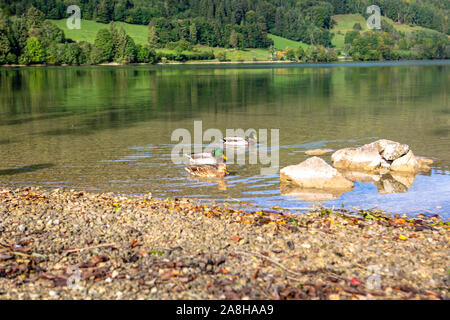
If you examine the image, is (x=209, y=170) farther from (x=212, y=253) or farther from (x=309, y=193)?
(x=212, y=253)

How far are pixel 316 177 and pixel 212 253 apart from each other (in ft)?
28.9

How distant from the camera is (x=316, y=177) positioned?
1859cm

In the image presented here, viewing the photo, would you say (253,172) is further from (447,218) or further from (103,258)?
(103,258)

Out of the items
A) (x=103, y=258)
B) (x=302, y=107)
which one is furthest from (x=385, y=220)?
(x=302, y=107)

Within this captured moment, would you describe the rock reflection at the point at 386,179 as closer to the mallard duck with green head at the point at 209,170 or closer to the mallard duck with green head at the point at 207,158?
the mallard duck with green head at the point at 209,170

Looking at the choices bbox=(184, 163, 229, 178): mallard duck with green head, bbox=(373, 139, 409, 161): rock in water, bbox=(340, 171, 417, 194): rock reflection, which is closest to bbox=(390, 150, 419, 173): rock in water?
bbox=(373, 139, 409, 161): rock in water

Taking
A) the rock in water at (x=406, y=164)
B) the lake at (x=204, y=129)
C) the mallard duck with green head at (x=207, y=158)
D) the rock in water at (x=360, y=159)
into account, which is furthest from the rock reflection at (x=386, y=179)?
the mallard duck with green head at (x=207, y=158)

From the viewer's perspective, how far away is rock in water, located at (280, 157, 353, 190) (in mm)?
18453

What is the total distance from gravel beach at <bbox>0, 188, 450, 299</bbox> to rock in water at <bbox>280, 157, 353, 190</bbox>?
3360 mm

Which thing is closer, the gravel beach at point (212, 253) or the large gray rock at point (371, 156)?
the gravel beach at point (212, 253)

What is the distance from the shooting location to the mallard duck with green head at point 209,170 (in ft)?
65.7

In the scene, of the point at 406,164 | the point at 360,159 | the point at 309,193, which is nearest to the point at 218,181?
the point at 309,193

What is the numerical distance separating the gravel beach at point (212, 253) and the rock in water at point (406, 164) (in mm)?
7289

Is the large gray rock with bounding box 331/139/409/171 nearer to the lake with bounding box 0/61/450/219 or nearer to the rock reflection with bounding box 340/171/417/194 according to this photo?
the rock reflection with bounding box 340/171/417/194
